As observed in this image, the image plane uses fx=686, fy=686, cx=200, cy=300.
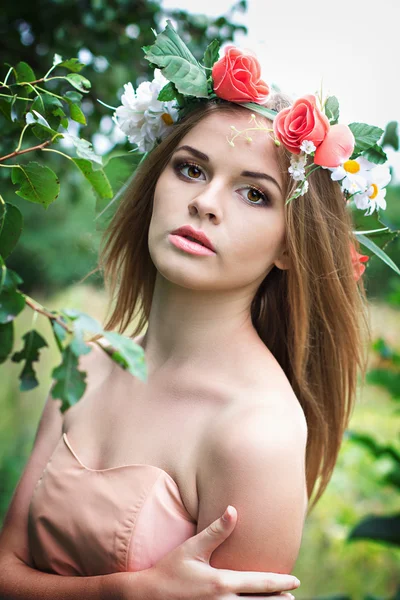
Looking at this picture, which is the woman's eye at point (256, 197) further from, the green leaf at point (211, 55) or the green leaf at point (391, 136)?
the green leaf at point (391, 136)

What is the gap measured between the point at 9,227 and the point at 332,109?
2.91 ft

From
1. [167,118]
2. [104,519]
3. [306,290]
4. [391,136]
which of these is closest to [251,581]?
[104,519]

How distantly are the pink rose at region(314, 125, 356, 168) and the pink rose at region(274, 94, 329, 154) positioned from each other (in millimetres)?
15

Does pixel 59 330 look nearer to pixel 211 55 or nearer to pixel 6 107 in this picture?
pixel 6 107

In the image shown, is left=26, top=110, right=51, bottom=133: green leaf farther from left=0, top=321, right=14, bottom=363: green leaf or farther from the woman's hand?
the woman's hand

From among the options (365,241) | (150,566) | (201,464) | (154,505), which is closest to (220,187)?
(365,241)

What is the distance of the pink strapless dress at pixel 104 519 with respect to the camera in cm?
152

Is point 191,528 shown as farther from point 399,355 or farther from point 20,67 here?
point 399,355

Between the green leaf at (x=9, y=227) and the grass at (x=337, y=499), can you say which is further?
the grass at (x=337, y=499)

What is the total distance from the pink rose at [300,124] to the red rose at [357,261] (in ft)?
1.20

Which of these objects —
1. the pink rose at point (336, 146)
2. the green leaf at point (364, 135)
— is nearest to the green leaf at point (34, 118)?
the pink rose at point (336, 146)

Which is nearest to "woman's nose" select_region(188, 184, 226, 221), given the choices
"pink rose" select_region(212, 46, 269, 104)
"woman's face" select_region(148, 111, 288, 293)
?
"woman's face" select_region(148, 111, 288, 293)

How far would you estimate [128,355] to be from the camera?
842 millimetres

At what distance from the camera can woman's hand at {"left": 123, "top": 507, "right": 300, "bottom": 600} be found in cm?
141
